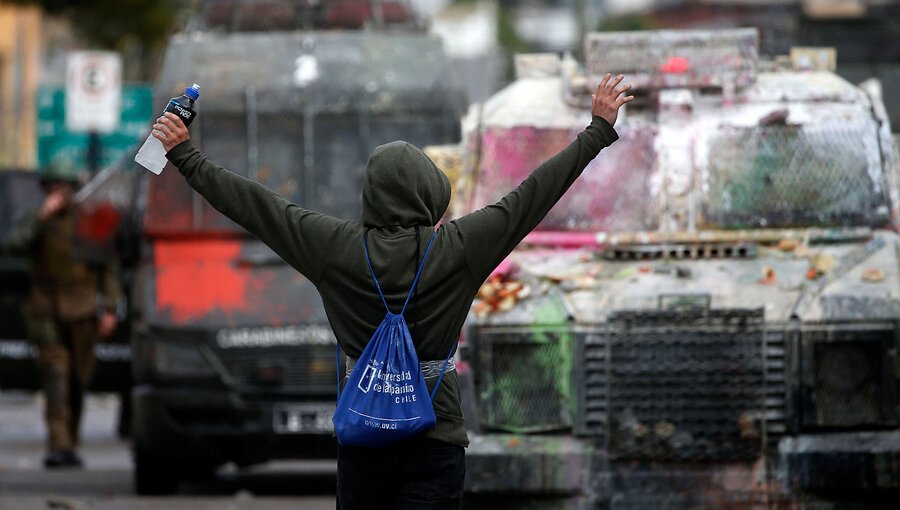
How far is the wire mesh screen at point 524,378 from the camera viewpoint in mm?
8570

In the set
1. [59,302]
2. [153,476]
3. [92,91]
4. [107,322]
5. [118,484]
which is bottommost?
[118,484]

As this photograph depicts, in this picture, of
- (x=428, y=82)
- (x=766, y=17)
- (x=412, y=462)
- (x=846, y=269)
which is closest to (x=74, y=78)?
(x=766, y=17)

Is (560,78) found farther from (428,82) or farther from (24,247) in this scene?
(24,247)

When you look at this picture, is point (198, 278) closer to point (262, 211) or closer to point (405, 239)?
point (262, 211)

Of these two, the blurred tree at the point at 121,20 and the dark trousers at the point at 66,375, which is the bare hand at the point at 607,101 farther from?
the blurred tree at the point at 121,20

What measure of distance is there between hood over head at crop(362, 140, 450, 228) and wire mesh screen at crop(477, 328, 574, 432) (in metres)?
2.79

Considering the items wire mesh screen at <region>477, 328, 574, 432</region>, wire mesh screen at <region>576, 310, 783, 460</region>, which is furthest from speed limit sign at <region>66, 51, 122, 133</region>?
wire mesh screen at <region>576, 310, 783, 460</region>

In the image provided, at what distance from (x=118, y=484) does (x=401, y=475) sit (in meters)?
8.18

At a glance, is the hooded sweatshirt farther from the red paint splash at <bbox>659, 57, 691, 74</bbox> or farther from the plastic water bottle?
the red paint splash at <bbox>659, 57, 691, 74</bbox>

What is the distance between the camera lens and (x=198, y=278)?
12094 mm

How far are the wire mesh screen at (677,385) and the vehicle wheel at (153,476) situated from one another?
4.72 m

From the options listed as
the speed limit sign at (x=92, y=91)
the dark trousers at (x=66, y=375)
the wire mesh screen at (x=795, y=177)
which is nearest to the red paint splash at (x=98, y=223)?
the dark trousers at (x=66, y=375)

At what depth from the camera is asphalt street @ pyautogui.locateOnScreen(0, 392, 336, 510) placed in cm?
1194

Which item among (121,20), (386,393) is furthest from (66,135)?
(386,393)
